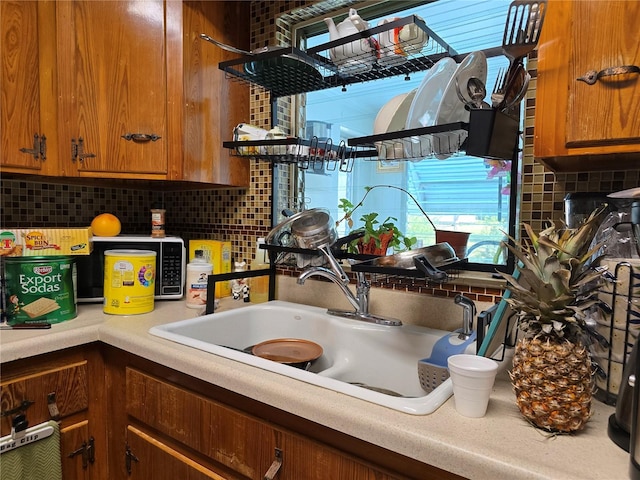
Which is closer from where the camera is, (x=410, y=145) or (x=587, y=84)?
(x=587, y=84)

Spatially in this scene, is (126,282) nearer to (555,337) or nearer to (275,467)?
(275,467)

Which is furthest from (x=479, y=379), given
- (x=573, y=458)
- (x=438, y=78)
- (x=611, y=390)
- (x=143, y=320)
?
(x=143, y=320)

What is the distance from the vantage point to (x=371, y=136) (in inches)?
42.7

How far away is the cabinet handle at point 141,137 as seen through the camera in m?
1.48

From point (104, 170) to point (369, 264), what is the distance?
1048mm

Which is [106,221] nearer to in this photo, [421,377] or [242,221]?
[242,221]

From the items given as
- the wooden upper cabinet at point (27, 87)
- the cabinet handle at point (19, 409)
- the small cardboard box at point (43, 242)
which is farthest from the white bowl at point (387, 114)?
the cabinet handle at point (19, 409)

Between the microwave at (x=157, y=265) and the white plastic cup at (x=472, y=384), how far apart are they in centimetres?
118

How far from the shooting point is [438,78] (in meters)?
1.07

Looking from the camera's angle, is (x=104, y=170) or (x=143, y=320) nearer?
(x=143, y=320)

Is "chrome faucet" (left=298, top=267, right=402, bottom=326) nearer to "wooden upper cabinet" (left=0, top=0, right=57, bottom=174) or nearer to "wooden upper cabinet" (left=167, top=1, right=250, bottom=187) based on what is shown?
"wooden upper cabinet" (left=167, top=1, right=250, bottom=187)

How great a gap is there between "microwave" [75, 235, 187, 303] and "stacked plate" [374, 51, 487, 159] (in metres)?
0.91

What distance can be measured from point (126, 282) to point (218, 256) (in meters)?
0.40

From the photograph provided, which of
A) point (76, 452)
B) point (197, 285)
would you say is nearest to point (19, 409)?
point (76, 452)
